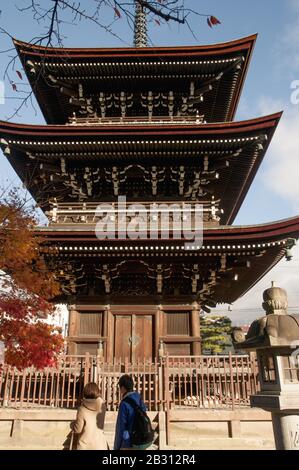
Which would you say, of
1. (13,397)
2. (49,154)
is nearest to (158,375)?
(13,397)

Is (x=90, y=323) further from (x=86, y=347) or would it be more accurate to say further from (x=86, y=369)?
(x=86, y=369)

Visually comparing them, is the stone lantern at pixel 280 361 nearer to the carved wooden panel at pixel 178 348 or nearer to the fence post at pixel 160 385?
the fence post at pixel 160 385

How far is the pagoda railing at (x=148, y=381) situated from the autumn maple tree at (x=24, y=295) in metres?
0.75

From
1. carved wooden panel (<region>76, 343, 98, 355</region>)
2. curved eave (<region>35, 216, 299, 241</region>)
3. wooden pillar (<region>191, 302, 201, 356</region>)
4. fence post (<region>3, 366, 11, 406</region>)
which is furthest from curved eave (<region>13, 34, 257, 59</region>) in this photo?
fence post (<region>3, 366, 11, 406</region>)

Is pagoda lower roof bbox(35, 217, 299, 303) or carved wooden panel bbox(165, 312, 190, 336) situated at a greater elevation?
pagoda lower roof bbox(35, 217, 299, 303)

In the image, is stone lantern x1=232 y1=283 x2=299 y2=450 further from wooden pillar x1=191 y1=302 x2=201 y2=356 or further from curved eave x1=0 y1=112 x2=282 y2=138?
curved eave x1=0 y1=112 x2=282 y2=138

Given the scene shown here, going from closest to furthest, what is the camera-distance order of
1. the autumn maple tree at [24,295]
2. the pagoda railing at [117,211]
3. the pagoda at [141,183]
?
the autumn maple tree at [24,295] → the pagoda at [141,183] → the pagoda railing at [117,211]

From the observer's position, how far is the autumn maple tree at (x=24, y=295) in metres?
8.84

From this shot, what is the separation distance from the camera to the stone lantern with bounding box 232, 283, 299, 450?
4.42m

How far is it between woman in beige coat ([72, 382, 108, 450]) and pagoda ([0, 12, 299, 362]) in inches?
247

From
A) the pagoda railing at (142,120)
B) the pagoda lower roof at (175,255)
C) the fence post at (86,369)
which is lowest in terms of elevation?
the fence post at (86,369)

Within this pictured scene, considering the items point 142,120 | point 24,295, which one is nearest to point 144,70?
point 142,120

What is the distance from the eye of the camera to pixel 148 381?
9539 millimetres

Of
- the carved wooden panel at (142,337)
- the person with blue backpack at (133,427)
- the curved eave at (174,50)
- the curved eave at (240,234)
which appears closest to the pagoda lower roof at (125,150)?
the curved eave at (174,50)
